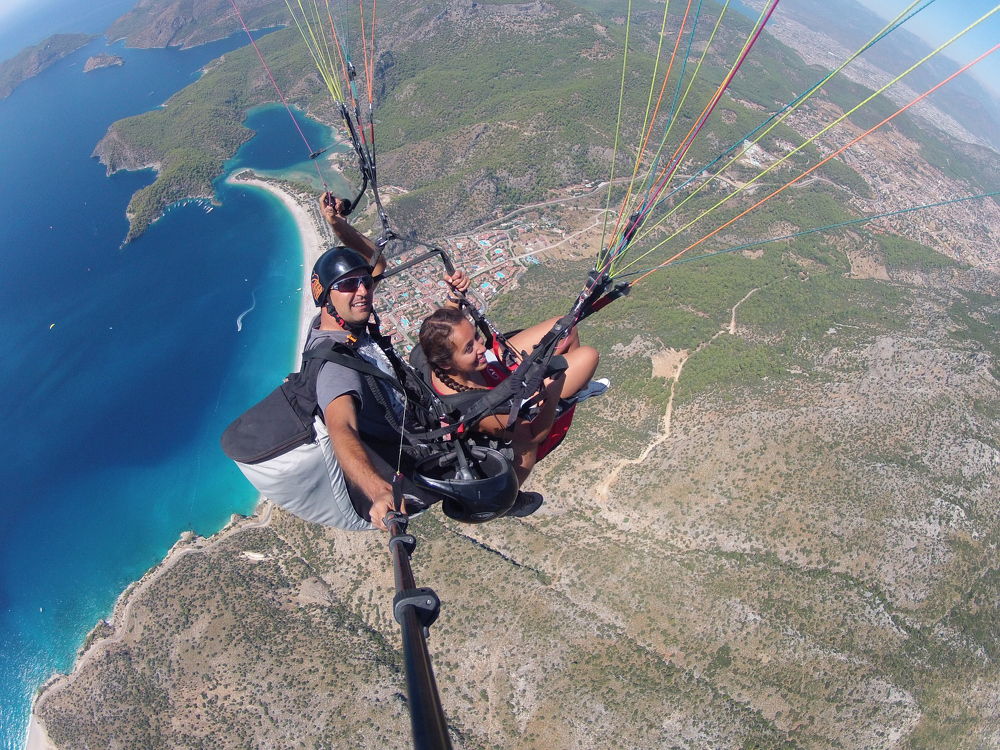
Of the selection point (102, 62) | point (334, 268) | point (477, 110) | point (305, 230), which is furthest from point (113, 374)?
point (102, 62)

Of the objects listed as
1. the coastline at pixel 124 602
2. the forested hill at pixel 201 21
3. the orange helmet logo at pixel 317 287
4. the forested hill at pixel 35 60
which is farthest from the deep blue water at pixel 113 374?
the forested hill at pixel 35 60

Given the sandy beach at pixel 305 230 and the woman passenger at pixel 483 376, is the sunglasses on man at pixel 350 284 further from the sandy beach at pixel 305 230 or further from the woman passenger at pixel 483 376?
the sandy beach at pixel 305 230

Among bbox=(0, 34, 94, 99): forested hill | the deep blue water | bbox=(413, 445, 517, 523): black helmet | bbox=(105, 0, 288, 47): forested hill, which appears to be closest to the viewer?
bbox=(413, 445, 517, 523): black helmet

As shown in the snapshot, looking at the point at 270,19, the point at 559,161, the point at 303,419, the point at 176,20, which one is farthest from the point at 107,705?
the point at 176,20

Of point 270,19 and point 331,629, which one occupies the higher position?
point 270,19

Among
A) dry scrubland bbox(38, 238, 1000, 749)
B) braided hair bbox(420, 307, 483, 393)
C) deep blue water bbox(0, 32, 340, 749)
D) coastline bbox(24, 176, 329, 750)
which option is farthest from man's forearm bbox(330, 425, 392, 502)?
deep blue water bbox(0, 32, 340, 749)

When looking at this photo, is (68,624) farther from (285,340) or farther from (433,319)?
(433,319)

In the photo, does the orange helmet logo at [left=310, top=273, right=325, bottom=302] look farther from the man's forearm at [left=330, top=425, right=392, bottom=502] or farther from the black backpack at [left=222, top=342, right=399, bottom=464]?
the man's forearm at [left=330, top=425, right=392, bottom=502]
